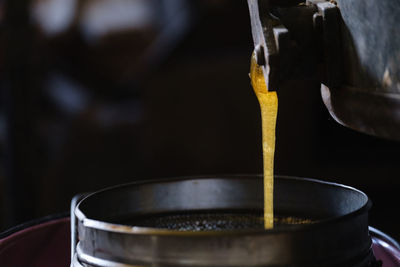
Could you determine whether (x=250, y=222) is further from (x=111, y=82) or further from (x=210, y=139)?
(x=111, y=82)

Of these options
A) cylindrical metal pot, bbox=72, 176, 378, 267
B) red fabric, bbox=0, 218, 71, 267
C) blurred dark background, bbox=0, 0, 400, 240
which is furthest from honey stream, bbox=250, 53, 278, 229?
blurred dark background, bbox=0, 0, 400, 240

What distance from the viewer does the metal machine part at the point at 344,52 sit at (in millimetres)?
1189

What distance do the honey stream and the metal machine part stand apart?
107 millimetres

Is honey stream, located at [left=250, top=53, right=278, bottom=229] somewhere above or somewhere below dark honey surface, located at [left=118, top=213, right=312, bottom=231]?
above

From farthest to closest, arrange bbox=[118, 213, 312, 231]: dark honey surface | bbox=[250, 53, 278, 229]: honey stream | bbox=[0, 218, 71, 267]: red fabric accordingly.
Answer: bbox=[118, 213, 312, 231]: dark honey surface → bbox=[0, 218, 71, 267]: red fabric → bbox=[250, 53, 278, 229]: honey stream

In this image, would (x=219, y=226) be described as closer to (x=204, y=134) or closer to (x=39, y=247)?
(x=39, y=247)

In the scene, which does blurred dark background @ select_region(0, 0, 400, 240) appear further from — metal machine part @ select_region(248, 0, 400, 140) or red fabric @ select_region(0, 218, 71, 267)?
metal machine part @ select_region(248, 0, 400, 140)

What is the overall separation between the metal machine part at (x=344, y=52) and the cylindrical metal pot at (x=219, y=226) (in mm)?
197

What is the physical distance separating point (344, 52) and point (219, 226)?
0.65 meters

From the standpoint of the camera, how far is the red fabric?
5.18ft

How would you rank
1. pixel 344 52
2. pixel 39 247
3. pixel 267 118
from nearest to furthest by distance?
1. pixel 344 52
2. pixel 267 118
3. pixel 39 247

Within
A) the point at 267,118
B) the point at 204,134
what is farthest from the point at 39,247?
the point at 204,134

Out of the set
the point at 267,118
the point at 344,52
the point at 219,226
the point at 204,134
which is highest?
the point at 344,52

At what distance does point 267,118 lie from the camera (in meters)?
1.49
